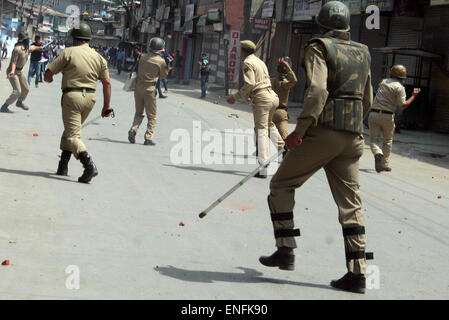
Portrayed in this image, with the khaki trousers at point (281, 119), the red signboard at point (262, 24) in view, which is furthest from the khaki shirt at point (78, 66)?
the red signboard at point (262, 24)

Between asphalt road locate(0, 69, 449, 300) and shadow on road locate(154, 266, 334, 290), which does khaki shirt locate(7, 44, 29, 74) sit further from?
shadow on road locate(154, 266, 334, 290)

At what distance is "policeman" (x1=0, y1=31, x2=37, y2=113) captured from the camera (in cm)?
1616

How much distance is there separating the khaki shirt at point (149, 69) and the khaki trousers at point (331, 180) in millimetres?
7991

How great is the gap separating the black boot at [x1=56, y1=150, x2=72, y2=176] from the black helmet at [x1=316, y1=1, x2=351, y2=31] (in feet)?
14.6

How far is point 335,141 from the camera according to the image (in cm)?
520

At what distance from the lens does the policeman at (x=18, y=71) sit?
53.0 ft

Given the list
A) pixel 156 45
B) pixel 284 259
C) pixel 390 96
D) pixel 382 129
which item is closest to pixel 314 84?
pixel 284 259

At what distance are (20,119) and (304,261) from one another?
10183mm

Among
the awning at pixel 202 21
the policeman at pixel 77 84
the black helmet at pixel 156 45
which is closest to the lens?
the policeman at pixel 77 84

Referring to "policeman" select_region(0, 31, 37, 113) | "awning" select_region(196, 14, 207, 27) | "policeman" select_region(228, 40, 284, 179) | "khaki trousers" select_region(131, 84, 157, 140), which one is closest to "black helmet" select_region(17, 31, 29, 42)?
"policeman" select_region(0, 31, 37, 113)

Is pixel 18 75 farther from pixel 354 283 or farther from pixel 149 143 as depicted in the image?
pixel 354 283

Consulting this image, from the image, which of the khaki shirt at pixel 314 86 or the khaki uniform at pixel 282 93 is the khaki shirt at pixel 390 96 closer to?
the khaki uniform at pixel 282 93
